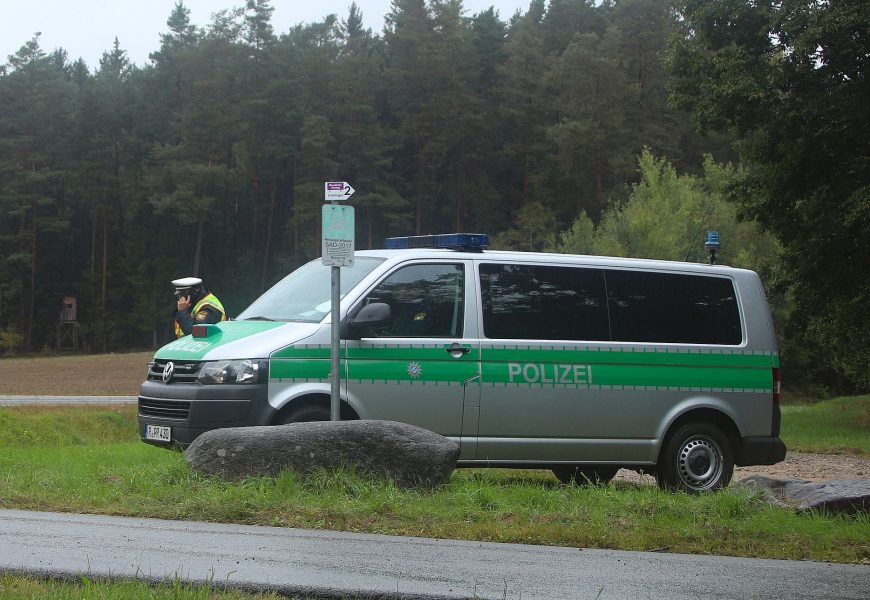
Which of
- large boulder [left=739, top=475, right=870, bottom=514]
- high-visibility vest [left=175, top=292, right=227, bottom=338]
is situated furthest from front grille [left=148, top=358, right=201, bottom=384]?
large boulder [left=739, top=475, right=870, bottom=514]

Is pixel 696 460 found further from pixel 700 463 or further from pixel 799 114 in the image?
pixel 799 114

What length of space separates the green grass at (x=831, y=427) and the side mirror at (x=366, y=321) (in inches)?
508

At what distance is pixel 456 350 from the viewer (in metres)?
10.2

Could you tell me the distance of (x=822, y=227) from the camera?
22812 mm

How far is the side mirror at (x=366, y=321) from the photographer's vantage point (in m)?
9.78

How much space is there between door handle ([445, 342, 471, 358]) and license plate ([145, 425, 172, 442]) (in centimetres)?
251

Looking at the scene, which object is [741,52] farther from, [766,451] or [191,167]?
[191,167]

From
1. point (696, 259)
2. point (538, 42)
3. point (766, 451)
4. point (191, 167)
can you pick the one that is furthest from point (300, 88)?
point (766, 451)

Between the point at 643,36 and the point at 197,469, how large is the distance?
7294 centimetres

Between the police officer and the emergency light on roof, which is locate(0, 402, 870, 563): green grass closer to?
the emergency light on roof

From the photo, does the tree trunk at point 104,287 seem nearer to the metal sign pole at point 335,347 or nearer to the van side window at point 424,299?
the van side window at point 424,299

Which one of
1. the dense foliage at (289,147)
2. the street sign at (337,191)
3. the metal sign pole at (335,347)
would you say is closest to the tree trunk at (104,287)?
the dense foliage at (289,147)

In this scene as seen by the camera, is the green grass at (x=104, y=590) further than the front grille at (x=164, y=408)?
No

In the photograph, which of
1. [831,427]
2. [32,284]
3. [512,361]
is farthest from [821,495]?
[32,284]
